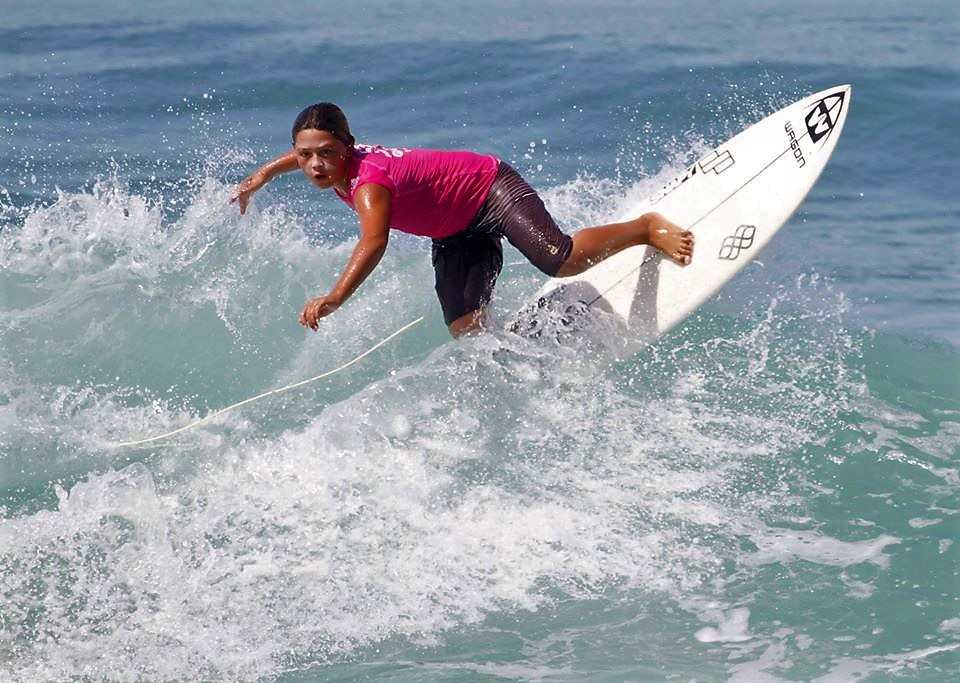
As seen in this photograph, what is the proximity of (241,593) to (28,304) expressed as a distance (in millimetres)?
3574

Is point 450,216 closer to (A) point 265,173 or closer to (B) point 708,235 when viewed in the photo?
(A) point 265,173

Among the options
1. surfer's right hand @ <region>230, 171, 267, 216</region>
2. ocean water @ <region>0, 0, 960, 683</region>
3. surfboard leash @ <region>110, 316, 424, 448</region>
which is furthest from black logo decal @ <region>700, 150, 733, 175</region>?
surfer's right hand @ <region>230, 171, 267, 216</region>

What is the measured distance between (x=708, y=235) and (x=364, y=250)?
216 cm

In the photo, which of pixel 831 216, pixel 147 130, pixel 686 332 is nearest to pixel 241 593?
pixel 686 332

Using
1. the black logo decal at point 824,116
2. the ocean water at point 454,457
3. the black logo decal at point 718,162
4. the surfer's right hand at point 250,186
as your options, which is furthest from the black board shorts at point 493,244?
the black logo decal at point 824,116

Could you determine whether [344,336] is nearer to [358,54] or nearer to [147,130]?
[147,130]

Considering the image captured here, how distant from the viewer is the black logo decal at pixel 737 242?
645 centimetres

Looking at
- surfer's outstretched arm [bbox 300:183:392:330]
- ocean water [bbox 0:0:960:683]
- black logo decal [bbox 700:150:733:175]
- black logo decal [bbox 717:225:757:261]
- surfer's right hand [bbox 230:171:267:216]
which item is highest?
surfer's right hand [bbox 230:171:267:216]

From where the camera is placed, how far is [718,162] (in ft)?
21.8

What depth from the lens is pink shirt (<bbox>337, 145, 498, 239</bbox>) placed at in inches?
216

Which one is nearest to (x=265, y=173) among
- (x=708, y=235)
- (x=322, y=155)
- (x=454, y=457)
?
(x=322, y=155)

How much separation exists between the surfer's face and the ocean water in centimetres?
108

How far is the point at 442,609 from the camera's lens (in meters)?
4.81

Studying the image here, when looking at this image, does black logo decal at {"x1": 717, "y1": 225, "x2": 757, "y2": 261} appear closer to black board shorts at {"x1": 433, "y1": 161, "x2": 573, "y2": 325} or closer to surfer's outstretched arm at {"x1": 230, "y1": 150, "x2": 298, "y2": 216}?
black board shorts at {"x1": 433, "y1": 161, "x2": 573, "y2": 325}
